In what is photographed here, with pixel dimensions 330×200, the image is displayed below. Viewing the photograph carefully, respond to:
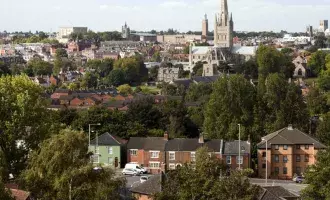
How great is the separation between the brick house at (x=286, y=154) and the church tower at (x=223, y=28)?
10826 centimetres

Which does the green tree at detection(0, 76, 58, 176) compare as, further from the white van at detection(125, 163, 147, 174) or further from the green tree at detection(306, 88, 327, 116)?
the green tree at detection(306, 88, 327, 116)

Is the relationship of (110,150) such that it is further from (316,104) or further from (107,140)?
(316,104)

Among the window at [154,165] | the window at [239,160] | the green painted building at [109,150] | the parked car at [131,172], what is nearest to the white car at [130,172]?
the parked car at [131,172]

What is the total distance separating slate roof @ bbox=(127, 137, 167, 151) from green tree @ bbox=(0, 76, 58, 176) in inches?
561

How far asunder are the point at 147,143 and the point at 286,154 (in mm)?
10675

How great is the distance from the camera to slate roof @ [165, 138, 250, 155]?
48.3 meters

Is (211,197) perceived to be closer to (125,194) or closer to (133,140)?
(125,194)

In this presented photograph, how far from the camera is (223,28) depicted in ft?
518

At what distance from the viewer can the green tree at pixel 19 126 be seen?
35531mm

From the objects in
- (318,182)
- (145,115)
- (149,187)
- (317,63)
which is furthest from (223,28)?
(318,182)

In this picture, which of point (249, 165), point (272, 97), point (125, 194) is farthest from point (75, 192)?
point (272, 97)

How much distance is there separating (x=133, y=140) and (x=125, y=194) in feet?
54.8

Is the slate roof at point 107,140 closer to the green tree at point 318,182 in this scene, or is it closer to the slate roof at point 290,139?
the slate roof at point 290,139

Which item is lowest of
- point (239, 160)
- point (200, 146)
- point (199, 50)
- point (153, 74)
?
point (239, 160)
